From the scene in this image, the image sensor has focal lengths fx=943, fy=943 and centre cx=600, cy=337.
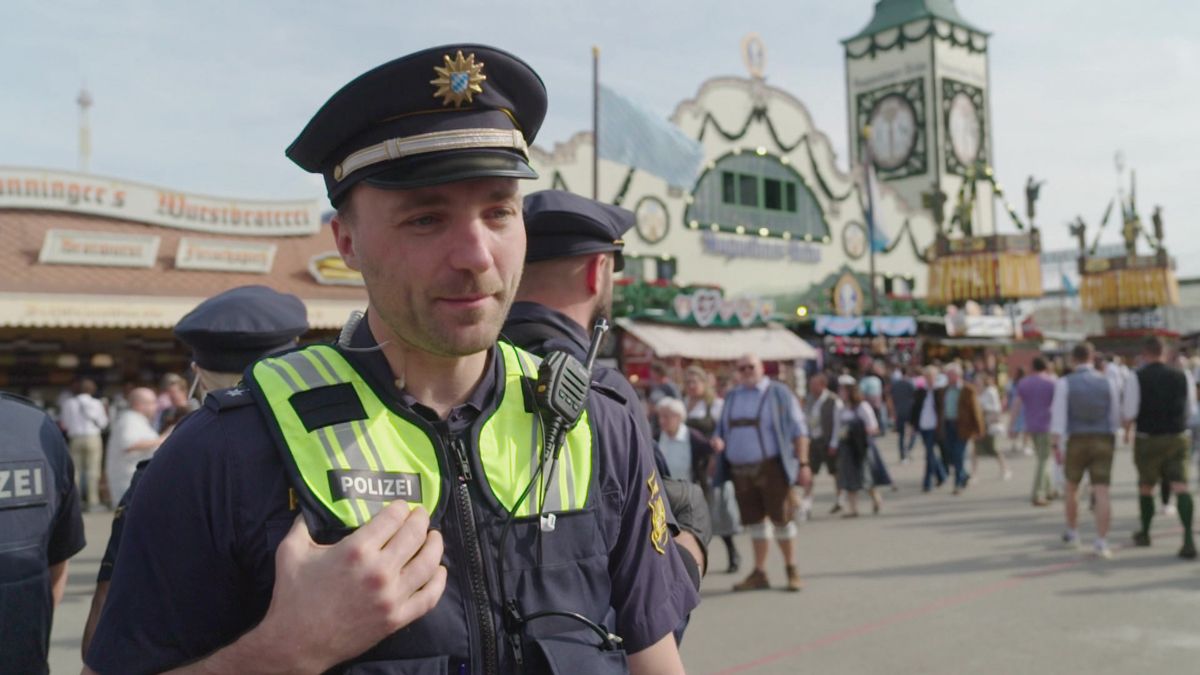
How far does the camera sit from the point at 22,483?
2.49 meters

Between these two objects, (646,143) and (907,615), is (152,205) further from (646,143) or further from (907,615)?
(907,615)

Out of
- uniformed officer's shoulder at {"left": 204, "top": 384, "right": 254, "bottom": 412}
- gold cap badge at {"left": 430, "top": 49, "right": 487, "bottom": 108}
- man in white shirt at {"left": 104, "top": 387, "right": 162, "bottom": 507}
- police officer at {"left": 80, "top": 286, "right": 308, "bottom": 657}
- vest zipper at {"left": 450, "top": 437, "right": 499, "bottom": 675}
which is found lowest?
man in white shirt at {"left": 104, "top": 387, "right": 162, "bottom": 507}

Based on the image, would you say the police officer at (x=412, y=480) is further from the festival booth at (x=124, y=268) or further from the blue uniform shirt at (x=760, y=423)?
the festival booth at (x=124, y=268)

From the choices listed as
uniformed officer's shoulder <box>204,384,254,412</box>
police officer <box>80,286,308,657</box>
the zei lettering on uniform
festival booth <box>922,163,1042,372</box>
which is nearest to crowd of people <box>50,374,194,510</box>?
police officer <box>80,286,308,657</box>

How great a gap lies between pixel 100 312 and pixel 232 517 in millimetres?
16654

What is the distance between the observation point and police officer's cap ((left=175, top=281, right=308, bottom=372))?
304 centimetres

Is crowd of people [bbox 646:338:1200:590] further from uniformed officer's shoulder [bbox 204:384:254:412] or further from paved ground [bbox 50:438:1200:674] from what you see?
uniformed officer's shoulder [bbox 204:384:254:412]

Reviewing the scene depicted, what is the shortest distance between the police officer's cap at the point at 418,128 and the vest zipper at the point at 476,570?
479 mm

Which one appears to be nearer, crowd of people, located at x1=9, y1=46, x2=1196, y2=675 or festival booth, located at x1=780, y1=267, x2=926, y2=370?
crowd of people, located at x1=9, y1=46, x2=1196, y2=675

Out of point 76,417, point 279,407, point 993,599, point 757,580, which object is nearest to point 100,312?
point 76,417

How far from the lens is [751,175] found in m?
28.3

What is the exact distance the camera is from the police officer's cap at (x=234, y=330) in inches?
120

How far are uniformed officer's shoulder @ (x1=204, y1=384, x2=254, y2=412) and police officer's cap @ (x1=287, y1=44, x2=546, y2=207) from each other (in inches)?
14.7

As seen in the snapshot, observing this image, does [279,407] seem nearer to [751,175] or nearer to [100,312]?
[100,312]
